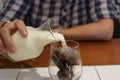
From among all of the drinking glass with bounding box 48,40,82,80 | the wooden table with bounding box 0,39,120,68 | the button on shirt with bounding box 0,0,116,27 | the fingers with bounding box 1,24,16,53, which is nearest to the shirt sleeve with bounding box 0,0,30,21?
the button on shirt with bounding box 0,0,116,27

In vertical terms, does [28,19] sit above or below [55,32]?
below

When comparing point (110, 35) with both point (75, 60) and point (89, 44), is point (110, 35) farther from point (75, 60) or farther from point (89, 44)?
point (75, 60)

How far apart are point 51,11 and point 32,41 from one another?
2.69 ft

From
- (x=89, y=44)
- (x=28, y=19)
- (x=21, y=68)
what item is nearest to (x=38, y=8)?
(x=28, y=19)

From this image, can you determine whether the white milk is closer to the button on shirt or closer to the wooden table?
the wooden table

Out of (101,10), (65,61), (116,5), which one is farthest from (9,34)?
(116,5)

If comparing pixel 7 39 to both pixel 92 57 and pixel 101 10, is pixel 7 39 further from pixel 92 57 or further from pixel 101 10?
pixel 101 10

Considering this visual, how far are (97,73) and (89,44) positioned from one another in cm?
32

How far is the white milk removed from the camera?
720 mm

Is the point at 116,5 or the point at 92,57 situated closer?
the point at 92,57

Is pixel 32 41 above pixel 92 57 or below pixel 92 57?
above

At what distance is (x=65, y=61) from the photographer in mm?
687

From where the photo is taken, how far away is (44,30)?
75cm

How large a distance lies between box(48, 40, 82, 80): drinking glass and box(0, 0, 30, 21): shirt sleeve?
83 centimetres
